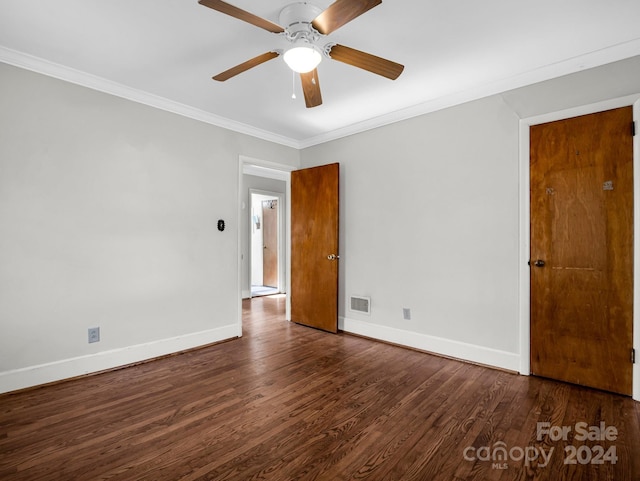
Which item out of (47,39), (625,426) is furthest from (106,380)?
(625,426)

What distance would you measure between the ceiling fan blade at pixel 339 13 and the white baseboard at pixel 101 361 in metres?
3.19

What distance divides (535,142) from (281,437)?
305 centimetres

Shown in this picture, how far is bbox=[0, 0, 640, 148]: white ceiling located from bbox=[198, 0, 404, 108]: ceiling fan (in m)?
0.09

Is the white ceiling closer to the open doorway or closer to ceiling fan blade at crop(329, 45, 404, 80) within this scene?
ceiling fan blade at crop(329, 45, 404, 80)

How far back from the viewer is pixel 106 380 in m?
2.81

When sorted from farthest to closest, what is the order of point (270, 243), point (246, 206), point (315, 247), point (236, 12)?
point (270, 243) < point (246, 206) < point (315, 247) < point (236, 12)

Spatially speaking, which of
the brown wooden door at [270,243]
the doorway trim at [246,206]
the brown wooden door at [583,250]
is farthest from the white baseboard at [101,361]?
the brown wooden door at [270,243]

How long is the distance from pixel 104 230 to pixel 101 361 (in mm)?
1193

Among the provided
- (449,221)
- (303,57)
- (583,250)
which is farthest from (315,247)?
(583,250)

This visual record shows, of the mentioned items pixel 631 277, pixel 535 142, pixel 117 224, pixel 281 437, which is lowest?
pixel 281 437

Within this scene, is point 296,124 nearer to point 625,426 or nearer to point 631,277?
point 631,277

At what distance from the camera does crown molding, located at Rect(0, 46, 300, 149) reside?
2.56 meters

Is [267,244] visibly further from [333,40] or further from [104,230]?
[333,40]

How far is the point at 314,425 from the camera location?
2117 millimetres
